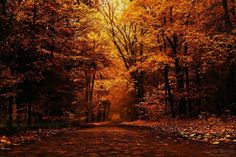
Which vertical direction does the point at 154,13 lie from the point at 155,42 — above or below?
above

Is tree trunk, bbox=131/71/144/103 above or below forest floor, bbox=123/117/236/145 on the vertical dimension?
above

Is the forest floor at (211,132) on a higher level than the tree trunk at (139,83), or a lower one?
lower

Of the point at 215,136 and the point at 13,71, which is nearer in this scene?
the point at 215,136

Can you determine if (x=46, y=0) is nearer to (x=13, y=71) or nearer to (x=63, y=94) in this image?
(x=13, y=71)

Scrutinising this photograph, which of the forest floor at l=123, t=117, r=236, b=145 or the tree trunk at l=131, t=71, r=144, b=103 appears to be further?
the tree trunk at l=131, t=71, r=144, b=103

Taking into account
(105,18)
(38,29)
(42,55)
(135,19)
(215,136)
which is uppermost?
(105,18)

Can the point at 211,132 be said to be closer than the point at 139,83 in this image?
Yes

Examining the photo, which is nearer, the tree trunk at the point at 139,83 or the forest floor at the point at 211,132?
the forest floor at the point at 211,132

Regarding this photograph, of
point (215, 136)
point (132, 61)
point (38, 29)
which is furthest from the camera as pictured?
point (132, 61)

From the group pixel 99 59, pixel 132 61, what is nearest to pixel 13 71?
pixel 99 59

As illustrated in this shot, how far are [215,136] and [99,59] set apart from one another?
1700 cm

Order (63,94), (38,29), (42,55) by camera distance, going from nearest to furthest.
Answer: (38,29), (42,55), (63,94)

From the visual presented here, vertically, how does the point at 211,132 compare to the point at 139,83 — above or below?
below

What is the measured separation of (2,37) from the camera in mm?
12797
